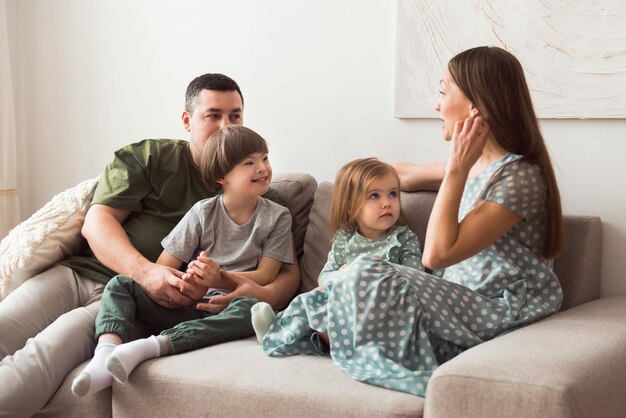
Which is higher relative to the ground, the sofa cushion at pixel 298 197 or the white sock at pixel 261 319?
the sofa cushion at pixel 298 197

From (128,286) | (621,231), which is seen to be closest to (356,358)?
(128,286)

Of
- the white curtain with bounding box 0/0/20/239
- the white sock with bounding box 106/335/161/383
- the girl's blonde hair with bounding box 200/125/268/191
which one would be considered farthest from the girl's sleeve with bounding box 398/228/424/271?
the white curtain with bounding box 0/0/20/239

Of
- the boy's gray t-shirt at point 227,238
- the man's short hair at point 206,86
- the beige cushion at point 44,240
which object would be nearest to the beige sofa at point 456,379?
the boy's gray t-shirt at point 227,238

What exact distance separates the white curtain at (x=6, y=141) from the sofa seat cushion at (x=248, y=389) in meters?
1.74

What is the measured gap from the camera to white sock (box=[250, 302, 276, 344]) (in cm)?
222


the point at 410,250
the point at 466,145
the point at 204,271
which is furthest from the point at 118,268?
the point at 466,145

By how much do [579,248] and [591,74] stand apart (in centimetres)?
52

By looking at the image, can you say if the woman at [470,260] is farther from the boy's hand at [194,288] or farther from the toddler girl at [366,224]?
the boy's hand at [194,288]

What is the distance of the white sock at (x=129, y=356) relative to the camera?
6.74 feet

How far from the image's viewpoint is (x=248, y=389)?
1.95 meters

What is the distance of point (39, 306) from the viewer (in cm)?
250

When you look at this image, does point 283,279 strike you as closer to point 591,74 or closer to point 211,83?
point 211,83

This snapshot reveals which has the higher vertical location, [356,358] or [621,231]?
[621,231]

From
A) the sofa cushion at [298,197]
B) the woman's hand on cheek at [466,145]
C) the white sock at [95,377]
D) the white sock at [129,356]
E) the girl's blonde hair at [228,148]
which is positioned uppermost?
the woman's hand on cheek at [466,145]
